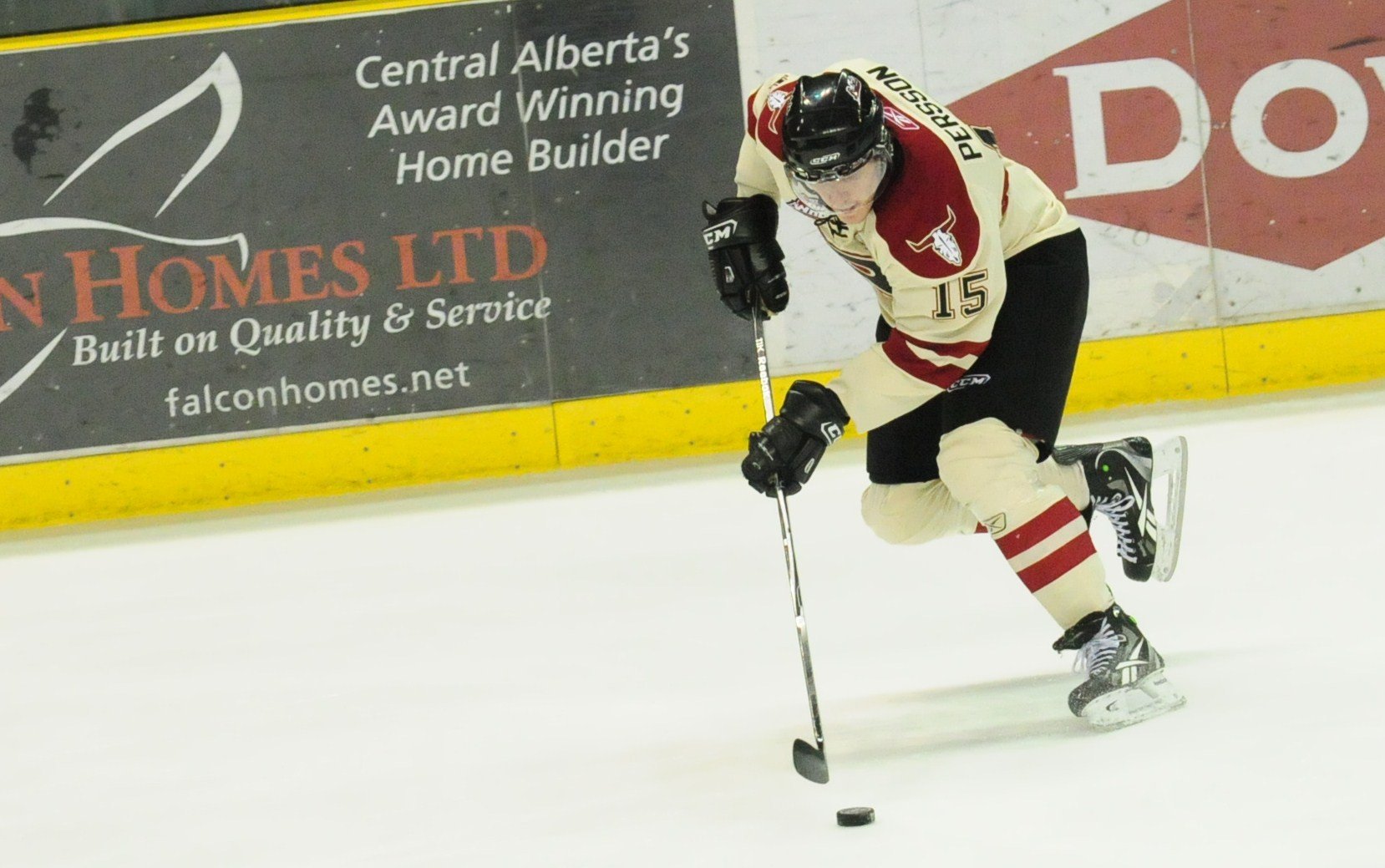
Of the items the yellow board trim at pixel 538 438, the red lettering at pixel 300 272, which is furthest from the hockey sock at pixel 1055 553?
the red lettering at pixel 300 272

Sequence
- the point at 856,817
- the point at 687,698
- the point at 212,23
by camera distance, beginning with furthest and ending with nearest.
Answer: the point at 212,23 < the point at 687,698 < the point at 856,817

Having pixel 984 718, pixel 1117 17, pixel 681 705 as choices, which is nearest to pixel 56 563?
pixel 681 705

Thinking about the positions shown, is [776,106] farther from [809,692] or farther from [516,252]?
[516,252]

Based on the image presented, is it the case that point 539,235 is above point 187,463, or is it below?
above

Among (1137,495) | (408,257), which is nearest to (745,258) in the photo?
(1137,495)

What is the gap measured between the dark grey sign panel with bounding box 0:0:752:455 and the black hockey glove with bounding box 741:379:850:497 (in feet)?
11.5

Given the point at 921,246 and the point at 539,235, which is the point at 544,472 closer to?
the point at 539,235

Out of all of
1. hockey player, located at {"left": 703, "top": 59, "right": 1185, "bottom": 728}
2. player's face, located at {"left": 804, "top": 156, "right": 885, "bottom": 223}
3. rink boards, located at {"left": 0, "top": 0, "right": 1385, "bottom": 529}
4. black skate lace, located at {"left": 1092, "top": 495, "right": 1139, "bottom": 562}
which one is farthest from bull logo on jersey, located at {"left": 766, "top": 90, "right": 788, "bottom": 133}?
rink boards, located at {"left": 0, "top": 0, "right": 1385, "bottom": 529}

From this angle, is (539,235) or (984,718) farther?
(539,235)

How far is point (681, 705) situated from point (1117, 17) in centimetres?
405

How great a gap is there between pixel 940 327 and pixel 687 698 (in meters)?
0.87

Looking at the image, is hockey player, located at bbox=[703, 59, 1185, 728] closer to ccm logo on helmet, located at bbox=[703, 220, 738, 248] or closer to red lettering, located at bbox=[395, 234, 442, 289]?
ccm logo on helmet, located at bbox=[703, 220, 738, 248]

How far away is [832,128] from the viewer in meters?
2.26

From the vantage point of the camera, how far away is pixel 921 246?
2.37m
